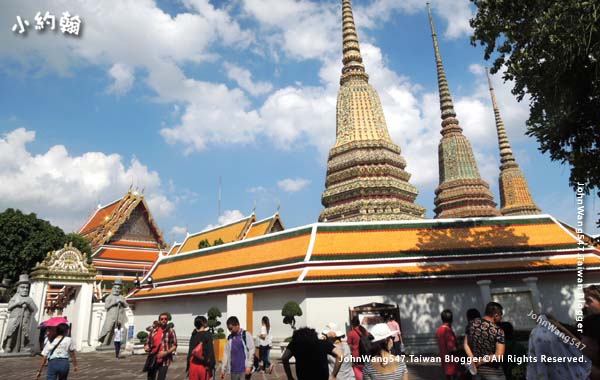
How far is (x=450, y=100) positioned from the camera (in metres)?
39.2

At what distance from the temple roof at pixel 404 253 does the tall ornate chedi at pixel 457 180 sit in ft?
46.7

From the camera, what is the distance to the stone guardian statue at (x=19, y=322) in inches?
719

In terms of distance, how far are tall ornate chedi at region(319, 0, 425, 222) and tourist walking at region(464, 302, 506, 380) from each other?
19.0 meters

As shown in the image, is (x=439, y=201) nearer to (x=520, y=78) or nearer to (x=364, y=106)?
(x=364, y=106)

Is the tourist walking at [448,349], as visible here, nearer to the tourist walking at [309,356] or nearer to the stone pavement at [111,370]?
the tourist walking at [309,356]

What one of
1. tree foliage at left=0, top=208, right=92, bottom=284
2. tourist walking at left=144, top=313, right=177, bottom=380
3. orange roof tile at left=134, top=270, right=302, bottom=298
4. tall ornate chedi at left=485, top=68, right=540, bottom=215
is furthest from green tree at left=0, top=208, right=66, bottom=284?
tall ornate chedi at left=485, top=68, right=540, bottom=215

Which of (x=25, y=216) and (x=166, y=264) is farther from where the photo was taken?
(x=25, y=216)

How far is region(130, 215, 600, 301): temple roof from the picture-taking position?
16312 millimetres

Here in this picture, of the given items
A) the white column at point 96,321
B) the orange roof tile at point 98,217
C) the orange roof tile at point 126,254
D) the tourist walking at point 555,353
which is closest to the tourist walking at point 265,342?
the tourist walking at point 555,353

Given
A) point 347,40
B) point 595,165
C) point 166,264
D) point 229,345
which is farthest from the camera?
point 347,40

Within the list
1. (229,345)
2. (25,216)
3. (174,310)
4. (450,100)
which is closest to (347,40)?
(450,100)

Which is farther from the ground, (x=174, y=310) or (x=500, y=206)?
(x=500, y=206)

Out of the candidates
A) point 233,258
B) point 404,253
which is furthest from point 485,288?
point 233,258

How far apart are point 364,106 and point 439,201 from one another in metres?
11.4
